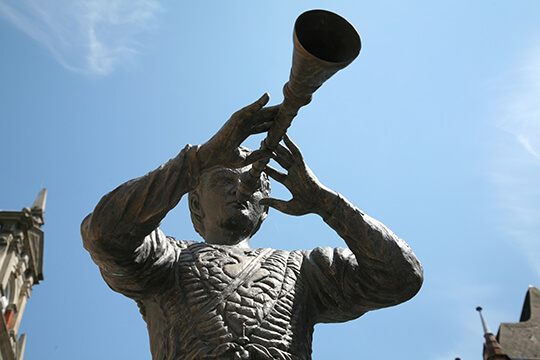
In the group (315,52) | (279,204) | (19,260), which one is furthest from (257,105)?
(19,260)

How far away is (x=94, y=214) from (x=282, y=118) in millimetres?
1570

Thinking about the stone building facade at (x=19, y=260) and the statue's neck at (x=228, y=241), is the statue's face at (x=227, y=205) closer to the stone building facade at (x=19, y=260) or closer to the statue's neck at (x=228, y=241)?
the statue's neck at (x=228, y=241)

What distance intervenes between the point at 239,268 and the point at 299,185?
A: 36.8 inches

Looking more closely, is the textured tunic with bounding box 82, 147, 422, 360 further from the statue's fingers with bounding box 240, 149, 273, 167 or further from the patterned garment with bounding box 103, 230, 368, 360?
the statue's fingers with bounding box 240, 149, 273, 167

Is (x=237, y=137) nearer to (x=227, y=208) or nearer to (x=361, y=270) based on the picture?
(x=227, y=208)

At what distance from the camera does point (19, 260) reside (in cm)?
4706

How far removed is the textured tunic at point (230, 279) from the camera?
482 centimetres

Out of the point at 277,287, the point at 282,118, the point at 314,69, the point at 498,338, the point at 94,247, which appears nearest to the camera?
the point at 314,69

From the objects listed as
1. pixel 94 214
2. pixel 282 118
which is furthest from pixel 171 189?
pixel 282 118

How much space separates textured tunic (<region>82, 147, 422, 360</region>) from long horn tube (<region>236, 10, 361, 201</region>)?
3.05ft

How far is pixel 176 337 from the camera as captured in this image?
198 inches

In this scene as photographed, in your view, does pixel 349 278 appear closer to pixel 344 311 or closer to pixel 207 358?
pixel 344 311

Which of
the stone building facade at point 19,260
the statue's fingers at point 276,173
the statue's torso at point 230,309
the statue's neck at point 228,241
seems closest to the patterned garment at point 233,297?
the statue's torso at point 230,309

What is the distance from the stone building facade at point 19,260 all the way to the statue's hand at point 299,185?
1625 inches
